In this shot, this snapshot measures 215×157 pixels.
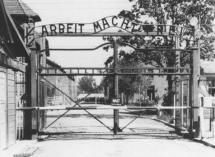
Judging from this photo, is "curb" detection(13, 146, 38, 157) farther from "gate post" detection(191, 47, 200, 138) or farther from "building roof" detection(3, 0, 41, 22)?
"building roof" detection(3, 0, 41, 22)

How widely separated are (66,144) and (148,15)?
23538 millimetres

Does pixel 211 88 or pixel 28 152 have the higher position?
pixel 211 88

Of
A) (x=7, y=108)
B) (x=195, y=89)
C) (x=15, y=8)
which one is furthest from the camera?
(x=15, y=8)

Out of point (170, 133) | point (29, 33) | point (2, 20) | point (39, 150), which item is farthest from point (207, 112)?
point (2, 20)

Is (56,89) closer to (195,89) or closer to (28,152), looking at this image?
(195,89)

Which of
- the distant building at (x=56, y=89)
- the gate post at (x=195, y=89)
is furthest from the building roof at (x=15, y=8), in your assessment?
the gate post at (x=195, y=89)

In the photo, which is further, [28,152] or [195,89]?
[195,89]

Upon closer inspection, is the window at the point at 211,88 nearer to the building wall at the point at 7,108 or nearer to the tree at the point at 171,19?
the tree at the point at 171,19

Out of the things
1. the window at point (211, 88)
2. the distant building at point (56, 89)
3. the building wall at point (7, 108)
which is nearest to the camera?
the building wall at point (7, 108)

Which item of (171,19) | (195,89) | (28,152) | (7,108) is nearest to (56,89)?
(171,19)

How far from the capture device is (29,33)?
56.4 feet

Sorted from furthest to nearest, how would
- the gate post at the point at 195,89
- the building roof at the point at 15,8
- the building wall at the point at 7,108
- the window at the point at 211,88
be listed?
the window at the point at 211,88
the building roof at the point at 15,8
the gate post at the point at 195,89
the building wall at the point at 7,108

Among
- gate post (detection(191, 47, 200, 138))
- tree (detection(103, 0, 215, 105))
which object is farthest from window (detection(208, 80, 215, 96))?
gate post (detection(191, 47, 200, 138))

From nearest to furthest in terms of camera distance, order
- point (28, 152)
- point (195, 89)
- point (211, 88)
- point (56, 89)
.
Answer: point (28, 152) → point (195, 89) → point (211, 88) → point (56, 89)
